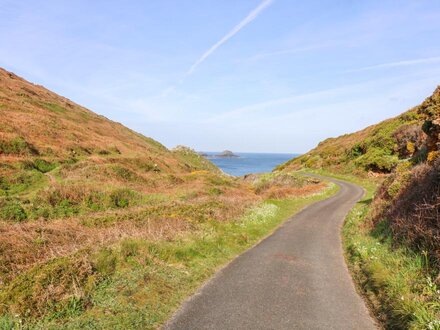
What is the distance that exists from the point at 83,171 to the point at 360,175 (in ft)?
153

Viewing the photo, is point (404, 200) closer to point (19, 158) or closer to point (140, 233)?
point (140, 233)

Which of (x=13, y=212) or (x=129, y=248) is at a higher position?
(x=129, y=248)

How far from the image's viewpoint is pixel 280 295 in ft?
30.5

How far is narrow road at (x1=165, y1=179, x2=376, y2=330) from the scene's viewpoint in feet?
25.3

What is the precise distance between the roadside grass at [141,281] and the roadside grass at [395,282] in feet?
16.2

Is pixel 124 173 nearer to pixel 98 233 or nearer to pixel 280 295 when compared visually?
pixel 98 233

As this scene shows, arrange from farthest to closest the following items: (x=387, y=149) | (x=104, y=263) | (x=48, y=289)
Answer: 1. (x=387, y=149)
2. (x=104, y=263)
3. (x=48, y=289)

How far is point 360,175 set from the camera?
5809 cm

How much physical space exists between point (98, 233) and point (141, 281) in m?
5.36

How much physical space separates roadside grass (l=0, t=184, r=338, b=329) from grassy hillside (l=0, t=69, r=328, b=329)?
0.03 metres

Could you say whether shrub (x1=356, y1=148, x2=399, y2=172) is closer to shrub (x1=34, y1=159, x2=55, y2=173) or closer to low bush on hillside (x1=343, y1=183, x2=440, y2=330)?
low bush on hillside (x1=343, y1=183, x2=440, y2=330)

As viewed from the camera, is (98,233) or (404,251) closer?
(404,251)

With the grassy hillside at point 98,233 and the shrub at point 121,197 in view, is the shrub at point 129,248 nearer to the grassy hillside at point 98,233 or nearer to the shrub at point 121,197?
the grassy hillside at point 98,233

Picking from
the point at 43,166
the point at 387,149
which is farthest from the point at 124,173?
the point at 387,149
